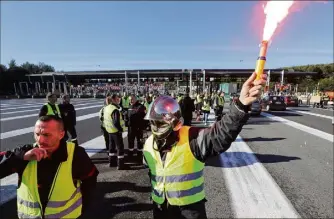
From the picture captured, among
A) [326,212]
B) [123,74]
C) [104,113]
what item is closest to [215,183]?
[326,212]

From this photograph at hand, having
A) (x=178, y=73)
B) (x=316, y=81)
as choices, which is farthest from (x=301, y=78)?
(x=178, y=73)

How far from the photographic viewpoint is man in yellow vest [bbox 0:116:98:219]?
2299mm

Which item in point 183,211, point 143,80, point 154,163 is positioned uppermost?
point 154,163

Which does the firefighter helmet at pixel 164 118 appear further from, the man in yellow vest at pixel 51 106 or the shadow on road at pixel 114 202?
the man in yellow vest at pixel 51 106

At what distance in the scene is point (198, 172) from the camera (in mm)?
2668

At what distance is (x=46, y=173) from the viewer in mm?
2307

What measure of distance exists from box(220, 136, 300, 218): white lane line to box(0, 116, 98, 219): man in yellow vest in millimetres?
3190

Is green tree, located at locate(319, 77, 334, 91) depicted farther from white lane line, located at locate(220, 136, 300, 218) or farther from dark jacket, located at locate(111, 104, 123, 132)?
dark jacket, located at locate(111, 104, 123, 132)

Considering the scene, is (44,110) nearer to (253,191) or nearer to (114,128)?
(114,128)

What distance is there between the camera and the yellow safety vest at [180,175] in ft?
8.49

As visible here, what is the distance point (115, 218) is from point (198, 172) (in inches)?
97.7

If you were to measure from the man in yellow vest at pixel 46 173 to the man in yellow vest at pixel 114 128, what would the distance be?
4813 millimetres

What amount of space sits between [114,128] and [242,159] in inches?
149

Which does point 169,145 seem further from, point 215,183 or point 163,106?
point 215,183
